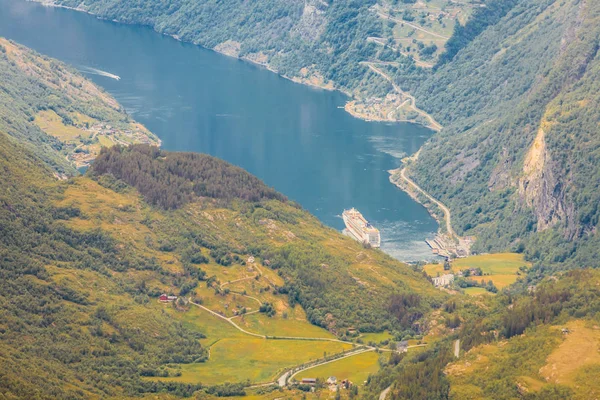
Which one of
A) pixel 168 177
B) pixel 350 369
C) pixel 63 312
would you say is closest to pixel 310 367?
pixel 350 369

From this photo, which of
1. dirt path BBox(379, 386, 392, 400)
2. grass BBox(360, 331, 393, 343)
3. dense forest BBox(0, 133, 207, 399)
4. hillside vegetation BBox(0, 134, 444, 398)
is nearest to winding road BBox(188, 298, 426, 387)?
hillside vegetation BBox(0, 134, 444, 398)

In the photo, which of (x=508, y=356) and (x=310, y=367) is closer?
(x=508, y=356)

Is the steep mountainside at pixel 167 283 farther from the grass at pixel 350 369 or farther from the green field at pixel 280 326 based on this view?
the grass at pixel 350 369

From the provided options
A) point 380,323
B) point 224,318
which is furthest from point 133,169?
point 380,323

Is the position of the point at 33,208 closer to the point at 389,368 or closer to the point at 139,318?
the point at 139,318

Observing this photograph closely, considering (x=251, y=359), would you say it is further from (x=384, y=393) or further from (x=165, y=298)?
(x=384, y=393)
